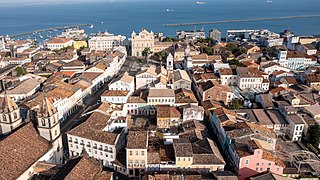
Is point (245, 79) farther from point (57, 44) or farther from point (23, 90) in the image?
point (57, 44)

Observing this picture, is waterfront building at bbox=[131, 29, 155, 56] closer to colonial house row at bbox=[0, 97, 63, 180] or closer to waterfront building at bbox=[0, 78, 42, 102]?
waterfront building at bbox=[0, 78, 42, 102]

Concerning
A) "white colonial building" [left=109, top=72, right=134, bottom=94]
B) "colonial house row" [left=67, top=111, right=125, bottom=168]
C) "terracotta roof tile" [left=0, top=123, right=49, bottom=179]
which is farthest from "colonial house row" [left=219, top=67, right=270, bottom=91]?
"terracotta roof tile" [left=0, top=123, right=49, bottom=179]

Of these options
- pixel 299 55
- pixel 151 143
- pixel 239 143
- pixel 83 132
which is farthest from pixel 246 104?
→ pixel 299 55

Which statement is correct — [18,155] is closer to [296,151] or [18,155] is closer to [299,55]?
[296,151]

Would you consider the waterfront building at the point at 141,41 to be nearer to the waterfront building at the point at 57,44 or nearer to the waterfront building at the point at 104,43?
the waterfront building at the point at 104,43

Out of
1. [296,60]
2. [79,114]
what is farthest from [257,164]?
[296,60]

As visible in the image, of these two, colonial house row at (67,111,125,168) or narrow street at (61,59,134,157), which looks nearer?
colonial house row at (67,111,125,168)
